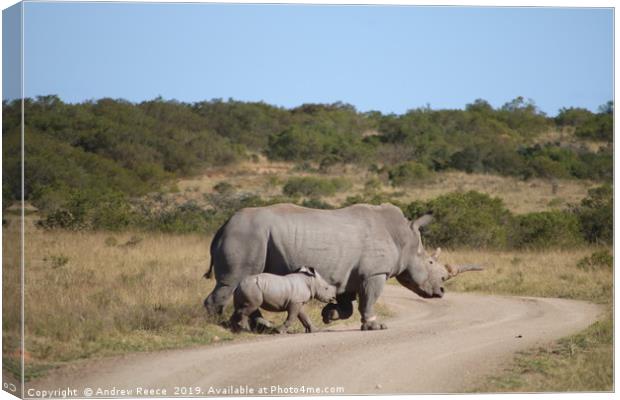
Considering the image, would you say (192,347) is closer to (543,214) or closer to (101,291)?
(101,291)

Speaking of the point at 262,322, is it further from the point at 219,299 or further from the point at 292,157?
the point at 292,157

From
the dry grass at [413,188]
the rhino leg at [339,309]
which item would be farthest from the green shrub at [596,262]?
the dry grass at [413,188]

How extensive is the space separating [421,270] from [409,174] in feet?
125

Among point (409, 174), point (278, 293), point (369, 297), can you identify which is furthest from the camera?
point (409, 174)

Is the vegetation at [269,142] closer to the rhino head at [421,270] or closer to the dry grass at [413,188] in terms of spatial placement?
the dry grass at [413,188]

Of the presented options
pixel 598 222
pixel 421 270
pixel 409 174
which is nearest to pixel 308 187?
pixel 409 174

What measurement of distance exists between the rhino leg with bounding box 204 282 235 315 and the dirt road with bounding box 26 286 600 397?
1046 millimetres

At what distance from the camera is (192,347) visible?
1240 centimetres

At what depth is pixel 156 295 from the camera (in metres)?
15.4

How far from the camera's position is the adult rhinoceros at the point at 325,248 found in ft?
45.2

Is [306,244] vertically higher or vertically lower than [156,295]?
higher

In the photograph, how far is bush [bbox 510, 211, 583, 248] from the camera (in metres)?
29.1

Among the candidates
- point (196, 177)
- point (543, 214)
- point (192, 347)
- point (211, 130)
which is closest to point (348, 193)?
point (196, 177)

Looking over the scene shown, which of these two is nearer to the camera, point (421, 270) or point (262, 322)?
point (262, 322)
